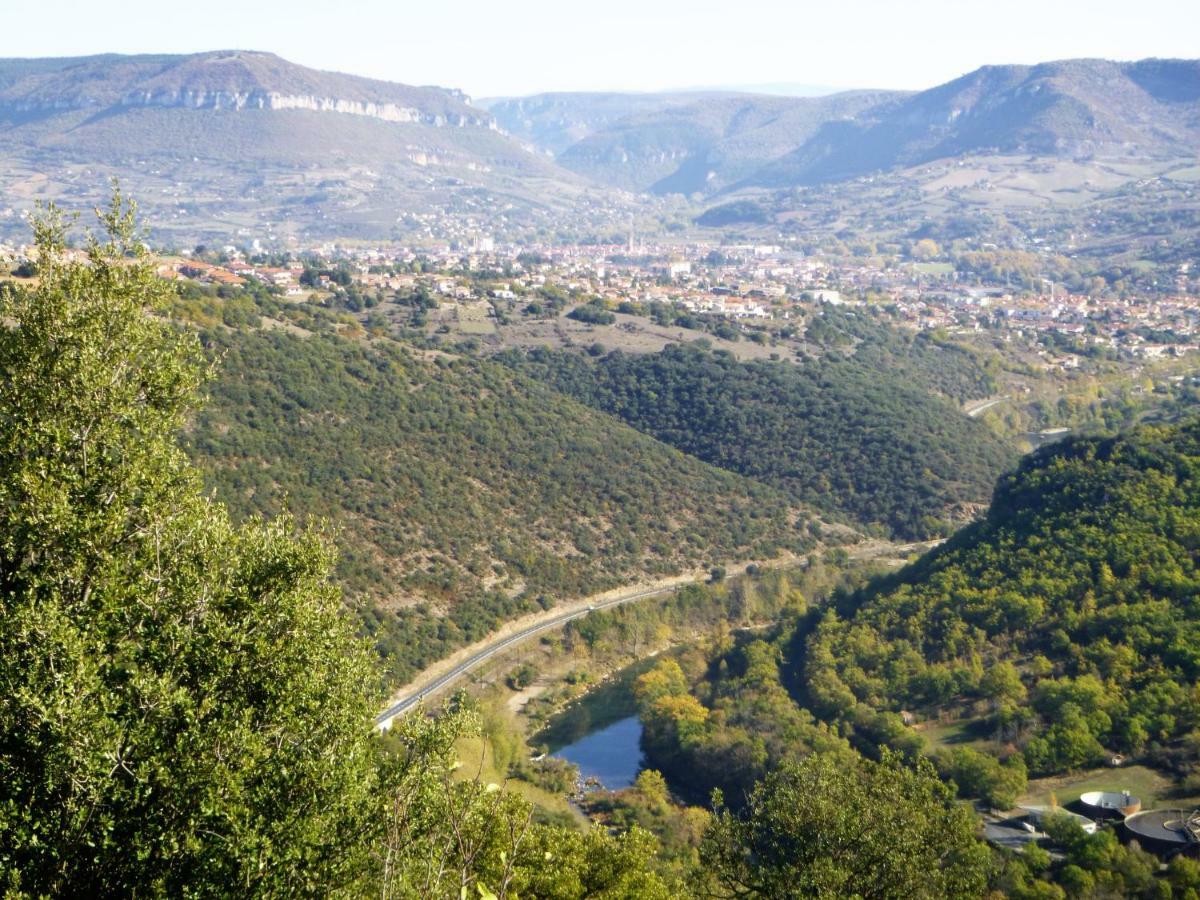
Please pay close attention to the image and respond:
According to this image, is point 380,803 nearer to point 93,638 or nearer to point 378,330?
point 93,638

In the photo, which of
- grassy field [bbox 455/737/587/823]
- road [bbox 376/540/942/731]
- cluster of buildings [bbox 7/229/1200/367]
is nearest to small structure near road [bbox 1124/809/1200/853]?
grassy field [bbox 455/737/587/823]

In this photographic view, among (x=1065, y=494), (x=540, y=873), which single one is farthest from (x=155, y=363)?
(x=1065, y=494)

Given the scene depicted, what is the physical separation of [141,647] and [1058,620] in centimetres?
2782

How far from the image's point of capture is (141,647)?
7.78m

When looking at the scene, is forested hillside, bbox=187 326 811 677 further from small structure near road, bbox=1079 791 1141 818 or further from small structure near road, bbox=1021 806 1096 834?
small structure near road, bbox=1079 791 1141 818

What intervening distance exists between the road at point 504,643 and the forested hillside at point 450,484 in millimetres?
760

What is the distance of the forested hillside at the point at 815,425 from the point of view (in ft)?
170

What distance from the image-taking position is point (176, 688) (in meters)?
7.52

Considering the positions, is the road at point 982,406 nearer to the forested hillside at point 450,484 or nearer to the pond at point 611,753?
the forested hillside at point 450,484

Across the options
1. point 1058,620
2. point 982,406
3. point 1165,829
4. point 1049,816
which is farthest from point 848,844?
point 982,406

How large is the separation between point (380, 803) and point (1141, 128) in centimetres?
22026

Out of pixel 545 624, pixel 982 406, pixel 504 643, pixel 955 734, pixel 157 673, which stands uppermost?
pixel 157 673

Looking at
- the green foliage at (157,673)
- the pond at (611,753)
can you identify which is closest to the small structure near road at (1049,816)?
the pond at (611,753)

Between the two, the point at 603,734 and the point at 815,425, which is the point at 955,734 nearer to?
the point at 603,734
